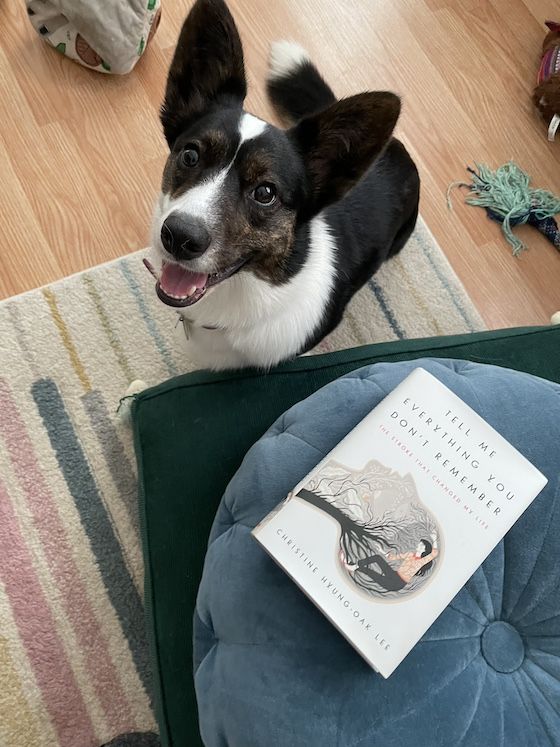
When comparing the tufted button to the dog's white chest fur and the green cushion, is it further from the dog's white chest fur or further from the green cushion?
the dog's white chest fur

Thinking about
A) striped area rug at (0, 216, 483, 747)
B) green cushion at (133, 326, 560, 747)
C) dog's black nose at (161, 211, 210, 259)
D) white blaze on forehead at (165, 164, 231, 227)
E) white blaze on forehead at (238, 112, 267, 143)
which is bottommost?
striped area rug at (0, 216, 483, 747)

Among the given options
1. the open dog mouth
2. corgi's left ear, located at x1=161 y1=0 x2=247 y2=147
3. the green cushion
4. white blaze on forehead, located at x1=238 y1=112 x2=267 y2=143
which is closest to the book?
the green cushion

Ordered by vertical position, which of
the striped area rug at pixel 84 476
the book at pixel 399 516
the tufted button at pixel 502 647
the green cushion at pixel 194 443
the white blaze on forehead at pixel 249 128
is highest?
the white blaze on forehead at pixel 249 128

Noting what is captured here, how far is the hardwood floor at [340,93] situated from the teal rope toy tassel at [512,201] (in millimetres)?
36

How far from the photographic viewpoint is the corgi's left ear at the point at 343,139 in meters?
1.17

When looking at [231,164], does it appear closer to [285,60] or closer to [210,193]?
[210,193]

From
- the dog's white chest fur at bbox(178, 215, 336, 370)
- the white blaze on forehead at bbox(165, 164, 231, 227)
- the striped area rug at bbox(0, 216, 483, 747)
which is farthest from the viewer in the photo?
the striped area rug at bbox(0, 216, 483, 747)

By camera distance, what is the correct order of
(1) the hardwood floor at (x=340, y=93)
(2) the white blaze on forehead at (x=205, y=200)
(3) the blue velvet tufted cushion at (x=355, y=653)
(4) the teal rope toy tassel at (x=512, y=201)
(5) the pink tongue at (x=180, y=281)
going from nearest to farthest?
(3) the blue velvet tufted cushion at (x=355, y=653) → (2) the white blaze on forehead at (x=205, y=200) → (5) the pink tongue at (x=180, y=281) → (1) the hardwood floor at (x=340, y=93) → (4) the teal rope toy tassel at (x=512, y=201)

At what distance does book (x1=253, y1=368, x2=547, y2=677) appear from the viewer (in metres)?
1.12

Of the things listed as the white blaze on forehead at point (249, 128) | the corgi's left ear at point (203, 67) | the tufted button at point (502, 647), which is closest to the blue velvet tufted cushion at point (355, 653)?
the tufted button at point (502, 647)

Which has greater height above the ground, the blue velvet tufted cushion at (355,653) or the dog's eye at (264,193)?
the dog's eye at (264,193)

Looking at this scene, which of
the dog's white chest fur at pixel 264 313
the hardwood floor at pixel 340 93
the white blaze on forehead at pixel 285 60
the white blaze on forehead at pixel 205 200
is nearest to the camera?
the white blaze on forehead at pixel 205 200

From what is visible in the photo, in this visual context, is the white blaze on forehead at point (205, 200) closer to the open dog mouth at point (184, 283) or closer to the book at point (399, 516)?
the open dog mouth at point (184, 283)

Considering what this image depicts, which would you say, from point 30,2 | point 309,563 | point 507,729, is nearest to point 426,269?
point 309,563
